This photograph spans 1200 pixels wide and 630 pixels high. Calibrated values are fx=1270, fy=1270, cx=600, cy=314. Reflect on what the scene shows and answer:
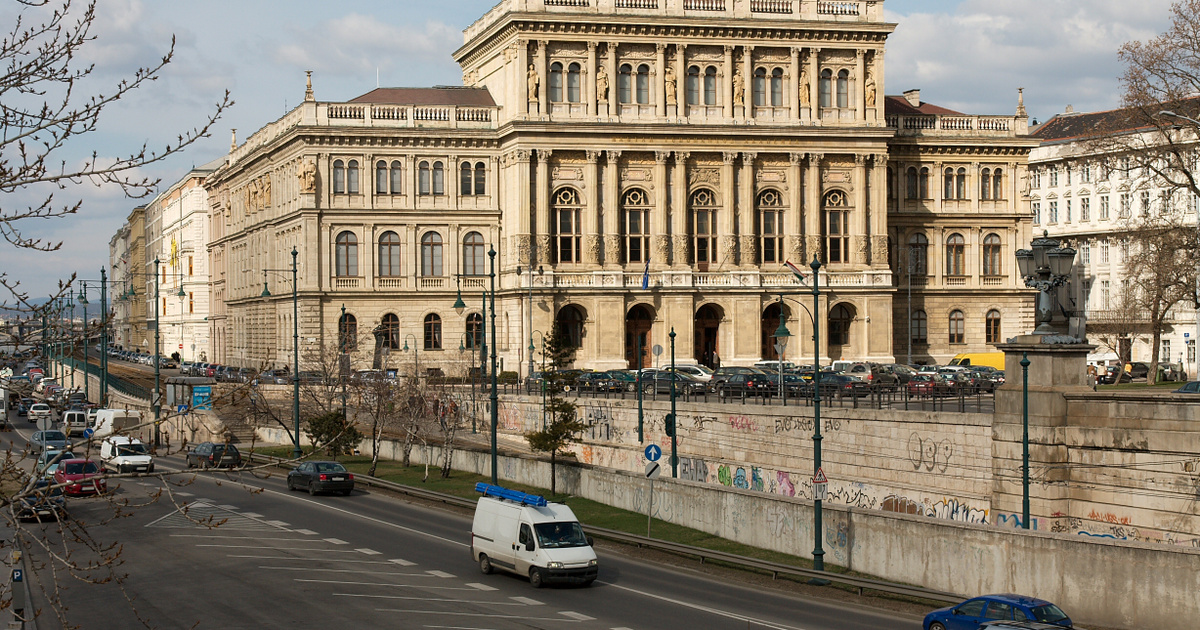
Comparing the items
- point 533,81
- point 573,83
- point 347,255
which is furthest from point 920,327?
point 347,255

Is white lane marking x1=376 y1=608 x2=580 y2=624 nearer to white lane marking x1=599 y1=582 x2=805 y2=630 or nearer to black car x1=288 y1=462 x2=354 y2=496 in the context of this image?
white lane marking x1=599 y1=582 x2=805 y2=630

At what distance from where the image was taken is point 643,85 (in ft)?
298

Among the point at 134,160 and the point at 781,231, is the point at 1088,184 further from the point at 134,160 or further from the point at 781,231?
the point at 134,160

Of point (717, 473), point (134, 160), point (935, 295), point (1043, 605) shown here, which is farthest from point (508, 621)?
point (935, 295)

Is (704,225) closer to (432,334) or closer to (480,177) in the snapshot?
(480,177)

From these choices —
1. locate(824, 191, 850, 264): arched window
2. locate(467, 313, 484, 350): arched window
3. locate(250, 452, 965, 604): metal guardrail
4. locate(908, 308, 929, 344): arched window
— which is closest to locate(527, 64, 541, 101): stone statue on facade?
locate(467, 313, 484, 350): arched window

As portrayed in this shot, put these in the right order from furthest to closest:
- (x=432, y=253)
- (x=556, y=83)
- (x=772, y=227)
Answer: (x=432, y=253) < (x=772, y=227) < (x=556, y=83)

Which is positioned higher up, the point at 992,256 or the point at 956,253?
the point at 956,253

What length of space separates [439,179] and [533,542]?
211ft

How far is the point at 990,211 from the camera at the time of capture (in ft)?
333

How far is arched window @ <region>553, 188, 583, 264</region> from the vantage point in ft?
294

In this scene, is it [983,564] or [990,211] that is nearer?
[983,564]

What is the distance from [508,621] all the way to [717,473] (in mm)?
28259

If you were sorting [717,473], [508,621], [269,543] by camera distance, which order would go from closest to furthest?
[508,621] → [269,543] → [717,473]
